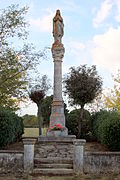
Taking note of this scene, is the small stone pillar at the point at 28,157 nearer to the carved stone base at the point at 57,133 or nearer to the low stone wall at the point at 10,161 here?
the low stone wall at the point at 10,161

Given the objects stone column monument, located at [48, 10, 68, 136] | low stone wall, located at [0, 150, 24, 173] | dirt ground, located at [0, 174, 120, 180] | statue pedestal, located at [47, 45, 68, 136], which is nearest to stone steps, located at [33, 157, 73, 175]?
dirt ground, located at [0, 174, 120, 180]

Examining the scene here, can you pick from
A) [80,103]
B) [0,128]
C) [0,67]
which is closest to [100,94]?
[80,103]

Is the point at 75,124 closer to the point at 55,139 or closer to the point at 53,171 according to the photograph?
the point at 55,139

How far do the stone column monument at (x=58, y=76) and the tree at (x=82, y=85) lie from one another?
2.97 metres

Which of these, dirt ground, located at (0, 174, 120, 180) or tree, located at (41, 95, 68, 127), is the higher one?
tree, located at (41, 95, 68, 127)

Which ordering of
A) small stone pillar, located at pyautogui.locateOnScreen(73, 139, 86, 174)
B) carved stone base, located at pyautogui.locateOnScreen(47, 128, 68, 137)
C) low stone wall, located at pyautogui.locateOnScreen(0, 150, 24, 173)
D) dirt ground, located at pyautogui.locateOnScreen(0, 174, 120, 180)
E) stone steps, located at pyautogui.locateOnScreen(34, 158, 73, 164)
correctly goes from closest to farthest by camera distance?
1. dirt ground, located at pyautogui.locateOnScreen(0, 174, 120, 180)
2. small stone pillar, located at pyautogui.locateOnScreen(73, 139, 86, 174)
3. low stone wall, located at pyautogui.locateOnScreen(0, 150, 24, 173)
4. stone steps, located at pyautogui.locateOnScreen(34, 158, 73, 164)
5. carved stone base, located at pyautogui.locateOnScreen(47, 128, 68, 137)

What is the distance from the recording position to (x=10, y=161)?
7871 millimetres

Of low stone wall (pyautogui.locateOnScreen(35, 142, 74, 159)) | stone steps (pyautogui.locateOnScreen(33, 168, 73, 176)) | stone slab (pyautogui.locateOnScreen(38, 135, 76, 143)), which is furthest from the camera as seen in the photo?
stone slab (pyautogui.locateOnScreen(38, 135, 76, 143))

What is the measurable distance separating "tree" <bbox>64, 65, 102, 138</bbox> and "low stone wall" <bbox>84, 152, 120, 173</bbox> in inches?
322

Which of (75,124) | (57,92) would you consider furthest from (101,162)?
(75,124)

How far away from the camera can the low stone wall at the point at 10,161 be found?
25.8 ft

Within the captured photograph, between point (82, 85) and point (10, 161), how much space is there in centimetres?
968

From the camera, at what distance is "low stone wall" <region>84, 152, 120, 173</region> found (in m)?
7.84

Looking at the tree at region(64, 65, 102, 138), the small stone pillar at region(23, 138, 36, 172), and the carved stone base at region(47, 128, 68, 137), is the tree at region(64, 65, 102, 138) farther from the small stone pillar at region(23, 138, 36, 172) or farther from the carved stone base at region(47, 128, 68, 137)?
the small stone pillar at region(23, 138, 36, 172)
